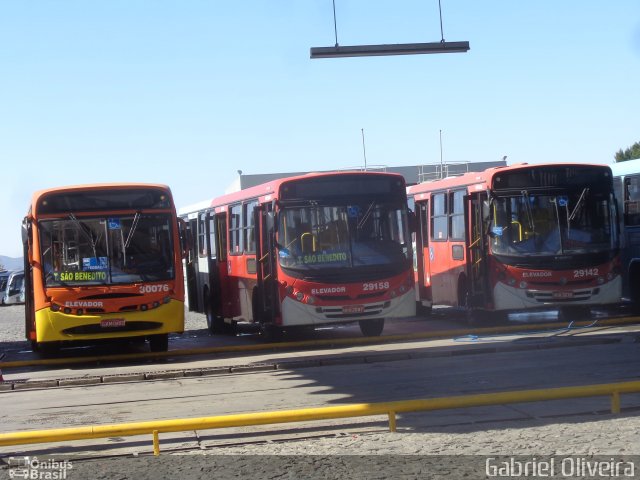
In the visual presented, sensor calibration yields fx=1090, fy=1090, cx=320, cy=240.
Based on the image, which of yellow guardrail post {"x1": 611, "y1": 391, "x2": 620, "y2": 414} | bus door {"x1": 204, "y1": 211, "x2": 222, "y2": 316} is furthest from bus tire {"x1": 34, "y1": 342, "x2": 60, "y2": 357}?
yellow guardrail post {"x1": 611, "y1": 391, "x2": 620, "y2": 414}

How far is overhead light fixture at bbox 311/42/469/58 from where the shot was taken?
18609mm

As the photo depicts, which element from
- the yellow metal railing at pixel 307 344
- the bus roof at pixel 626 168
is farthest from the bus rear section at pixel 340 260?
the bus roof at pixel 626 168

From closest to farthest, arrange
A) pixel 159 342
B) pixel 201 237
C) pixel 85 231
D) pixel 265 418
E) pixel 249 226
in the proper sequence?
1. pixel 265 418
2. pixel 85 231
3. pixel 159 342
4. pixel 249 226
5. pixel 201 237

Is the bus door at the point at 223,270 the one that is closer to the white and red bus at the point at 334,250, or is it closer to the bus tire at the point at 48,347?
the white and red bus at the point at 334,250

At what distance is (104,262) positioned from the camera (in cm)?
1853

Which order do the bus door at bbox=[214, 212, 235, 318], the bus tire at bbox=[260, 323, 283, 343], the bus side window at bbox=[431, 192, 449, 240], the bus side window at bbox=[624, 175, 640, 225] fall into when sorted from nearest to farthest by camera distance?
the bus tire at bbox=[260, 323, 283, 343] < the bus side window at bbox=[624, 175, 640, 225] < the bus side window at bbox=[431, 192, 449, 240] < the bus door at bbox=[214, 212, 235, 318]

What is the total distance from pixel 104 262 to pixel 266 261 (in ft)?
10.2

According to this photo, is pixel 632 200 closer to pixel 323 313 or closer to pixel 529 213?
pixel 529 213

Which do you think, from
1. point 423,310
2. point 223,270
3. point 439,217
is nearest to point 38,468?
point 223,270

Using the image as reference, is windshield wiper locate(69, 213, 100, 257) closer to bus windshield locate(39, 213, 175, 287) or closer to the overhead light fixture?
bus windshield locate(39, 213, 175, 287)

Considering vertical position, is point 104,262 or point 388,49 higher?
point 388,49

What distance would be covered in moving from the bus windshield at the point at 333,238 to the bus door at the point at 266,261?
0.81 ft

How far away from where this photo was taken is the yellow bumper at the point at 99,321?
1811 cm

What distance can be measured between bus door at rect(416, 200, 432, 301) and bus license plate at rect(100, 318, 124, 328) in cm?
839
